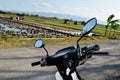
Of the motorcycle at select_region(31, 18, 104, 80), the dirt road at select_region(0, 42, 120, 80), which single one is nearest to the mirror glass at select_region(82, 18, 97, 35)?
the motorcycle at select_region(31, 18, 104, 80)

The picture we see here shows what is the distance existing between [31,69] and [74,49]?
10494 millimetres

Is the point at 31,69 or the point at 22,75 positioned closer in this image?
the point at 22,75

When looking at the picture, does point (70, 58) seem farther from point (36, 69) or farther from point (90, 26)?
point (36, 69)

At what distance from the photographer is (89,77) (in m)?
12.6

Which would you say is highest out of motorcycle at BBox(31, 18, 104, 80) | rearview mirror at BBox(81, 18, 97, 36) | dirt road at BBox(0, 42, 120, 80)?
rearview mirror at BBox(81, 18, 97, 36)

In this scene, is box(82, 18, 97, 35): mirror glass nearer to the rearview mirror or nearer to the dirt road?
the rearview mirror

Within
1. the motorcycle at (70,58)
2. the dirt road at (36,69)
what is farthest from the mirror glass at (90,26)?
the dirt road at (36,69)

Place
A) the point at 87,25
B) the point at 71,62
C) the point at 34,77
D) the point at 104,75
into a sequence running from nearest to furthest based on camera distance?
1. the point at 71,62
2. the point at 87,25
3. the point at 34,77
4. the point at 104,75

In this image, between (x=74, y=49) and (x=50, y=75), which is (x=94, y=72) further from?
(x=74, y=49)

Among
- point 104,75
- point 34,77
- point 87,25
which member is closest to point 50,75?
point 34,77

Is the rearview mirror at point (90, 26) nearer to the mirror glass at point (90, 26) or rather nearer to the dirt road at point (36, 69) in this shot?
the mirror glass at point (90, 26)

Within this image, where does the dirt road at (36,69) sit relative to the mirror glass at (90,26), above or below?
below

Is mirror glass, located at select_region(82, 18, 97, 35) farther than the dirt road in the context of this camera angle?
No

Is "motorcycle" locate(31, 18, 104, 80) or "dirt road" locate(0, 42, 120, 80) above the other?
"motorcycle" locate(31, 18, 104, 80)
